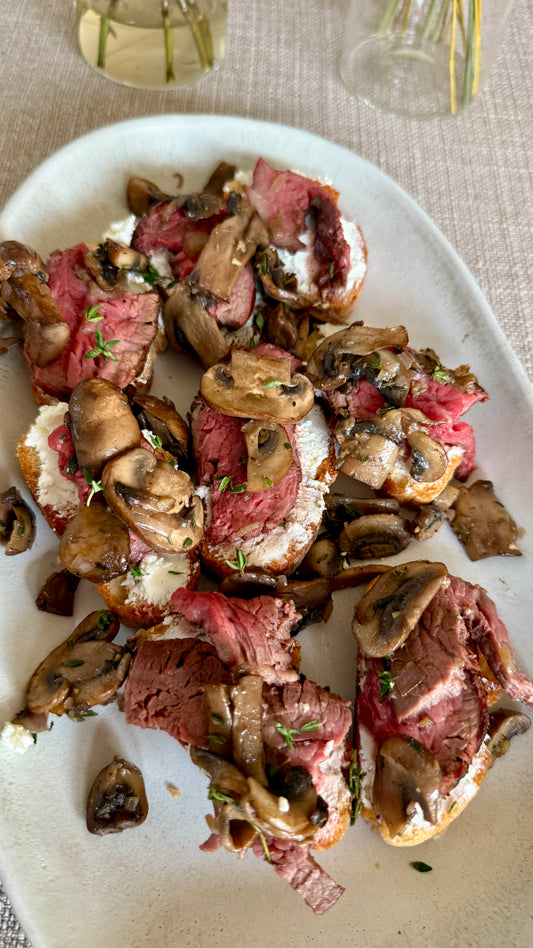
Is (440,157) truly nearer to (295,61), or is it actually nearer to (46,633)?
(295,61)

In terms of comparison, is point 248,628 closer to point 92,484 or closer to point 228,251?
point 92,484

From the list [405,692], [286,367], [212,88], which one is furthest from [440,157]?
[405,692]

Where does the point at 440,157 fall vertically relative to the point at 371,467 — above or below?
above

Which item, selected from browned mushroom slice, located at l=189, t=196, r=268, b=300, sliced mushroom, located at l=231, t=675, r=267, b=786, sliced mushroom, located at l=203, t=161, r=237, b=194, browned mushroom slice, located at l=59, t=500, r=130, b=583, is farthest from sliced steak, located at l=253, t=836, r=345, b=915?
sliced mushroom, located at l=203, t=161, r=237, b=194

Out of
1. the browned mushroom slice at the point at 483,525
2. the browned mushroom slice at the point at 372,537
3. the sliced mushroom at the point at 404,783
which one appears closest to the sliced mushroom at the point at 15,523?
the browned mushroom slice at the point at 372,537

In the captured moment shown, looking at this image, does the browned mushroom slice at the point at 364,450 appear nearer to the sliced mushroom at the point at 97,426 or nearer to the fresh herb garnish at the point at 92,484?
the sliced mushroom at the point at 97,426

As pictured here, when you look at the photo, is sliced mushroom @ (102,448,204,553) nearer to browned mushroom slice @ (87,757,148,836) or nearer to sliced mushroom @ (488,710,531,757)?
browned mushroom slice @ (87,757,148,836)
